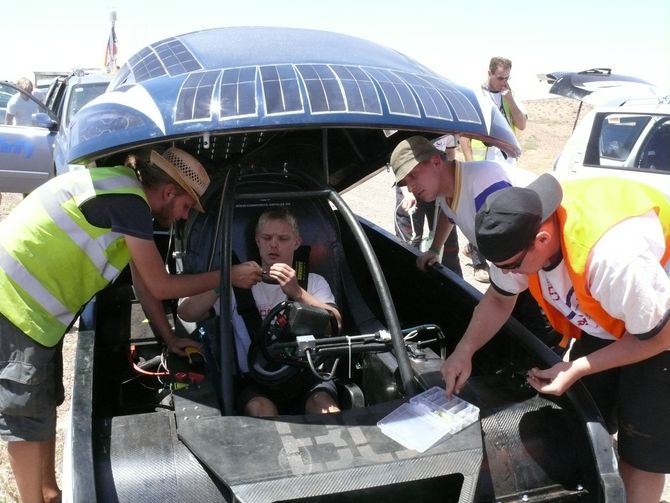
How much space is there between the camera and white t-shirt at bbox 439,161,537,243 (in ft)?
9.73

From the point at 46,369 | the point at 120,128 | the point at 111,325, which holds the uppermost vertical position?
the point at 120,128

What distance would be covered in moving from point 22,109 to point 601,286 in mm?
7514

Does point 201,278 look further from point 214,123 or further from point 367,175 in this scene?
point 367,175

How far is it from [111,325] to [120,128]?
125 cm

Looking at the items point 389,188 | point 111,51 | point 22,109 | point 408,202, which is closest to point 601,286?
point 408,202

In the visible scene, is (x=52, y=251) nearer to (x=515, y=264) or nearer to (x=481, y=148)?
(x=515, y=264)

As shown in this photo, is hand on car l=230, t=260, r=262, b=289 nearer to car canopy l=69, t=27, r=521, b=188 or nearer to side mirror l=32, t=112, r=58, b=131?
car canopy l=69, t=27, r=521, b=188

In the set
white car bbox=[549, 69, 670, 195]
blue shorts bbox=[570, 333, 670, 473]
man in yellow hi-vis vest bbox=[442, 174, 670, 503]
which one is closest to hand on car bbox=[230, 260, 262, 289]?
man in yellow hi-vis vest bbox=[442, 174, 670, 503]

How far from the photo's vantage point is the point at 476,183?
9.82ft

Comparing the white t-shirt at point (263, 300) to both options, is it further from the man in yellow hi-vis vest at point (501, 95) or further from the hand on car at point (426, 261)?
the man in yellow hi-vis vest at point (501, 95)

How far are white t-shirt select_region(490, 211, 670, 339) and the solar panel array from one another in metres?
0.90

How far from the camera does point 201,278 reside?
262 cm

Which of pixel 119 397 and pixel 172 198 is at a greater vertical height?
pixel 172 198

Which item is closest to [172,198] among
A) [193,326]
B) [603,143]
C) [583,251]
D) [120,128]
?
[120,128]
